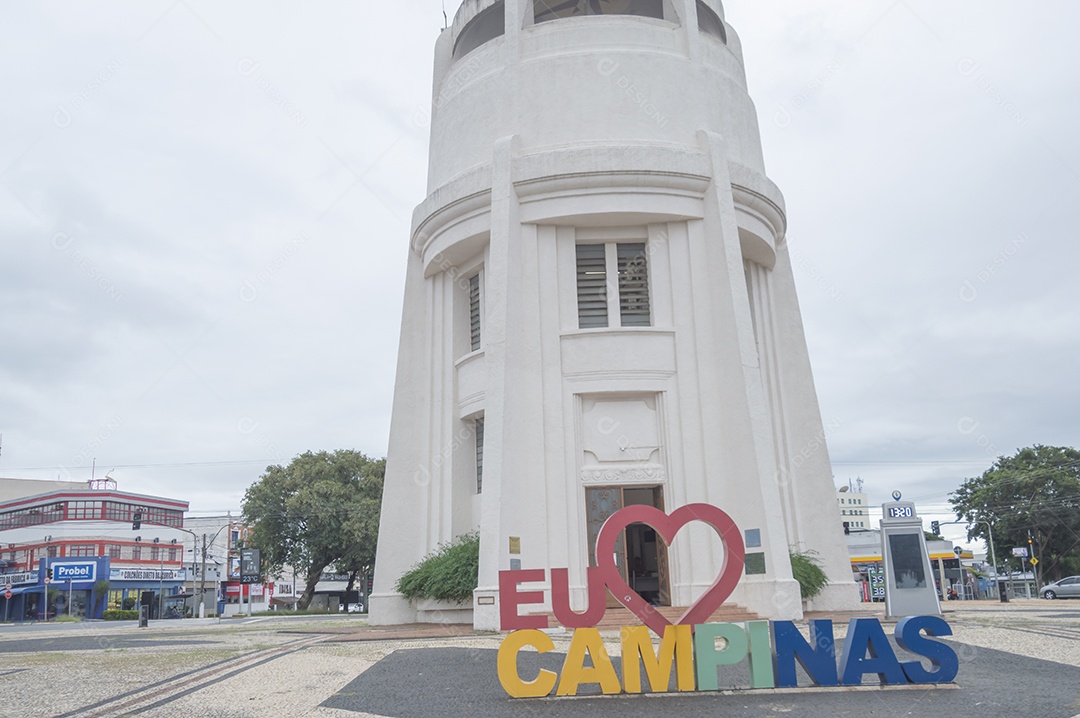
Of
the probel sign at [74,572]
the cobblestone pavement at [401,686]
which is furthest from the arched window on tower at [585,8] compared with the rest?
the probel sign at [74,572]

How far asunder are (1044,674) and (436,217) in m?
17.9

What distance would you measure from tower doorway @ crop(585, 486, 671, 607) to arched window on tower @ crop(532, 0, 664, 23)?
14544mm

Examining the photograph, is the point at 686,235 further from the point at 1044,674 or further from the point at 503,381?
the point at 1044,674

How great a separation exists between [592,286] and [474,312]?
3.74 m

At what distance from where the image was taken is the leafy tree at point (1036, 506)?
54.9 meters

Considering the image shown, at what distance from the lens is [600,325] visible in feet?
73.0

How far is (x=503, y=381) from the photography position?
19875 millimetres

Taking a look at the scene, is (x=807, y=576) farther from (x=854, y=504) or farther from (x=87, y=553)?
(x=854, y=504)

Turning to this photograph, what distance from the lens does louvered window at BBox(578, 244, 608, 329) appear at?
72.9 feet

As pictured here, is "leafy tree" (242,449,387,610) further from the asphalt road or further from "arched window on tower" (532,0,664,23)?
the asphalt road

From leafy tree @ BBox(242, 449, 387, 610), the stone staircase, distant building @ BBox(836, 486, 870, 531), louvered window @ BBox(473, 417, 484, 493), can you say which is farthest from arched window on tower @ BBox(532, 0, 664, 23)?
distant building @ BBox(836, 486, 870, 531)

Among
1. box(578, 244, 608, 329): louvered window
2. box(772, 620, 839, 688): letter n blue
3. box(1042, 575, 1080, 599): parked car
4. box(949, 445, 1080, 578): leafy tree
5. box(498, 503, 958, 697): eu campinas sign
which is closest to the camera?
box(498, 503, 958, 697): eu campinas sign

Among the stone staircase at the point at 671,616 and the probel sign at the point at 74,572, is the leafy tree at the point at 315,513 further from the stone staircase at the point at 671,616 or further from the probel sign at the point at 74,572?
the stone staircase at the point at 671,616

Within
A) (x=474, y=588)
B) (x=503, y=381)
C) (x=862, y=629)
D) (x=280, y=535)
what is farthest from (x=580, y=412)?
(x=280, y=535)
